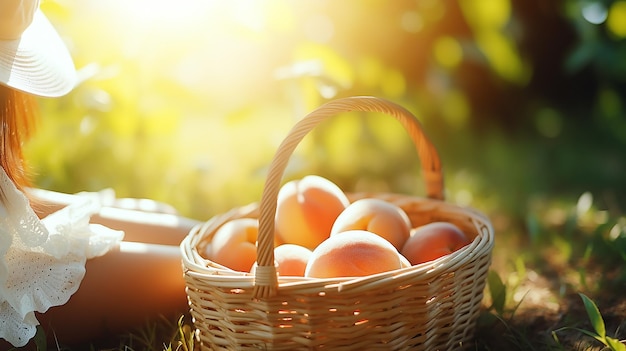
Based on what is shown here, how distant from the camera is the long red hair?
122 cm

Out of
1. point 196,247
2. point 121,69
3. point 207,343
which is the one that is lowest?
point 207,343

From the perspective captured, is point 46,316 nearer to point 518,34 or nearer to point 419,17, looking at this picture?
point 419,17

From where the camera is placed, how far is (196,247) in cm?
135

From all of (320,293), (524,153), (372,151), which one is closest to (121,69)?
(372,151)

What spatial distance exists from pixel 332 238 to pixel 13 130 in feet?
2.05

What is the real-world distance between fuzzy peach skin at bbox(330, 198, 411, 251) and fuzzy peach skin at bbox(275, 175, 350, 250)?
51 millimetres

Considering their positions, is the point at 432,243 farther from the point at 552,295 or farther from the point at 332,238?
the point at 552,295

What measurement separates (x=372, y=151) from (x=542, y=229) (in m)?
0.98

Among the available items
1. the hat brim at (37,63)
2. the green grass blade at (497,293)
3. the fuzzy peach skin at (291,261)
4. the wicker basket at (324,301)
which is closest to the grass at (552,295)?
the green grass blade at (497,293)

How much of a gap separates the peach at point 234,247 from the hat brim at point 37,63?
16.4 inches

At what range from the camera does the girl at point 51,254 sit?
1.20 m

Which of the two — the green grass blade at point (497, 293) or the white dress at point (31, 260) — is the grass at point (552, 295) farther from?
the white dress at point (31, 260)

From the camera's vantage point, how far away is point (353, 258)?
3.72 feet

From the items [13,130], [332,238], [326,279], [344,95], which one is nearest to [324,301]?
[326,279]
